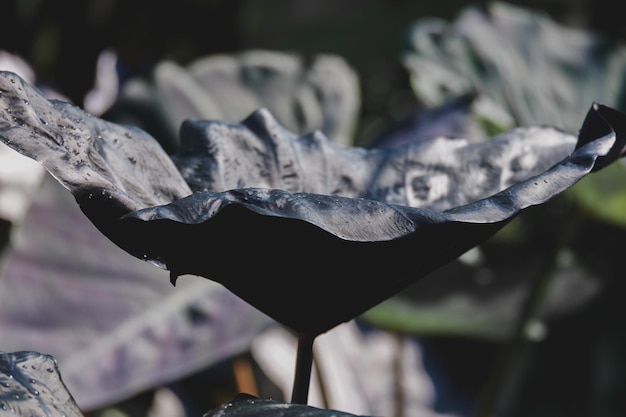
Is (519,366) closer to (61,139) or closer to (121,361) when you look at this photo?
(121,361)

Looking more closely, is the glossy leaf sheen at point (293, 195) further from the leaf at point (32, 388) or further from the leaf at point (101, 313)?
the leaf at point (101, 313)

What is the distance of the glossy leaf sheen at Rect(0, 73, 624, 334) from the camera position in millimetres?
483

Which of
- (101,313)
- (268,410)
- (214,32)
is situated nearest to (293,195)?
(268,410)

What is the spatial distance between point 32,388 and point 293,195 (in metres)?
0.16

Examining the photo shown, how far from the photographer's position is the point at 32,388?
49 centimetres

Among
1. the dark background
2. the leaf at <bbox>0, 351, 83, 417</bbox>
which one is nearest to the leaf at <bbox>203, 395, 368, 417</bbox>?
the leaf at <bbox>0, 351, 83, 417</bbox>

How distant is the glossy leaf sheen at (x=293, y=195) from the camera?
1.59 ft

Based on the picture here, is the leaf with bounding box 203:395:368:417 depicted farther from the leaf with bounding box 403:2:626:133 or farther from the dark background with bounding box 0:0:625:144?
the dark background with bounding box 0:0:625:144

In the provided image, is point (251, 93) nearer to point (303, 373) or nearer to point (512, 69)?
point (512, 69)

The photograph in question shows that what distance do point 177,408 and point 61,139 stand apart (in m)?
1.14

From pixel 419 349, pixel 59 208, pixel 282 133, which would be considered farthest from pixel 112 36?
pixel 282 133

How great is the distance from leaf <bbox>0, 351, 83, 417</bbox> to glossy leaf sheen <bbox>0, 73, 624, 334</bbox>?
8cm

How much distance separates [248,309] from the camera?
4.09 ft

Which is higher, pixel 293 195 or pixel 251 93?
pixel 251 93
